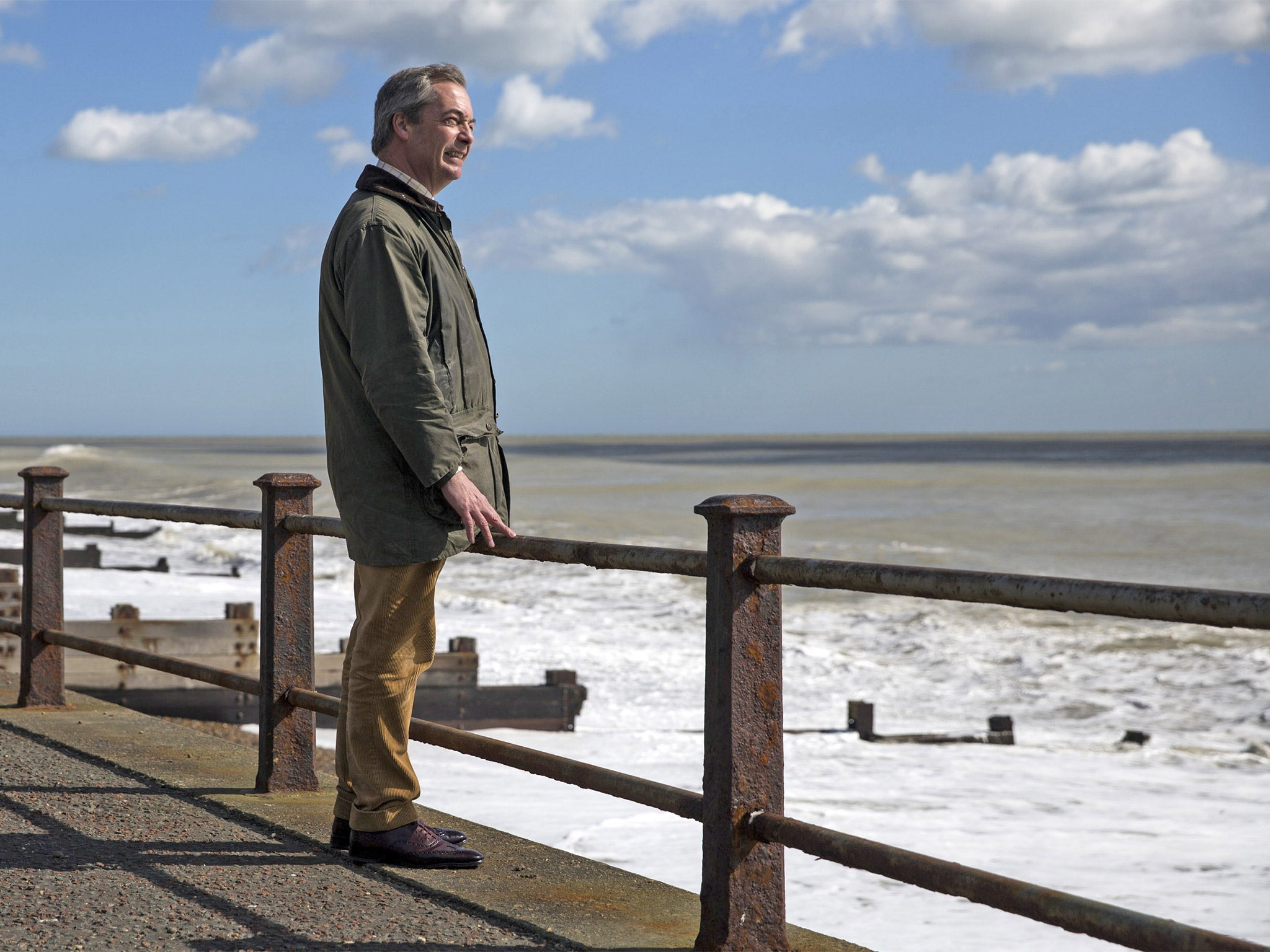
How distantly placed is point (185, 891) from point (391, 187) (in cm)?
170

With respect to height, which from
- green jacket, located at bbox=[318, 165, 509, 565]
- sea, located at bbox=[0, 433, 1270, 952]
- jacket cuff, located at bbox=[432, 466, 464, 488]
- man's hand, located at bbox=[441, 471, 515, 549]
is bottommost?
sea, located at bbox=[0, 433, 1270, 952]


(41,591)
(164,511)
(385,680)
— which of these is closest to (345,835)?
(385,680)

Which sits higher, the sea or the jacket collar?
the jacket collar

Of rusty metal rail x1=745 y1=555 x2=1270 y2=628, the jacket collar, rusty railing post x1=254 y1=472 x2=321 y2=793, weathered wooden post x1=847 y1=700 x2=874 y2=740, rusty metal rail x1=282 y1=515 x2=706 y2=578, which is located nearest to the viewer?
rusty metal rail x1=745 y1=555 x2=1270 y2=628

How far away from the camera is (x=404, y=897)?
3.11 metres

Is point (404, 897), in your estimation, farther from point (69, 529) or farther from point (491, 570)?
point (69, 529)

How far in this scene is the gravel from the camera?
282 cm

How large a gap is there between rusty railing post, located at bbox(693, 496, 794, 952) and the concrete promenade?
6.3 inches

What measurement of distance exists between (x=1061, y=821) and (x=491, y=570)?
1258 centimetres

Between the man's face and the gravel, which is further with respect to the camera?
the man's face

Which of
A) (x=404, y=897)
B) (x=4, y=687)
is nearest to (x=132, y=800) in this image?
(x=404, y=897)

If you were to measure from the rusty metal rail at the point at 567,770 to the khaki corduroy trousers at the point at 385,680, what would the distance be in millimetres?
188

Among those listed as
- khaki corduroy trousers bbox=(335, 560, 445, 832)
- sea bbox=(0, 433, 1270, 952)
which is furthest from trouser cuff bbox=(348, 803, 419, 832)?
sea bbox=(0, 433, 1270, 952)

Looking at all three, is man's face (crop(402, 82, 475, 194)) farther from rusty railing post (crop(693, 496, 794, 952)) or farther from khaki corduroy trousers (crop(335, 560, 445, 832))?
rusty railing post (crop(693, 496, 794, 952))
